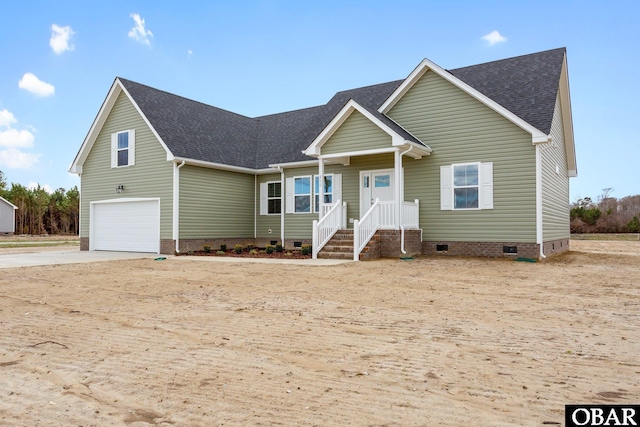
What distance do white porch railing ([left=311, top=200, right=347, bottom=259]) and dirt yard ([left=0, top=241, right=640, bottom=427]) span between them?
600 centimetres

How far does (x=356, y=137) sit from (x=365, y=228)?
333 centimetres

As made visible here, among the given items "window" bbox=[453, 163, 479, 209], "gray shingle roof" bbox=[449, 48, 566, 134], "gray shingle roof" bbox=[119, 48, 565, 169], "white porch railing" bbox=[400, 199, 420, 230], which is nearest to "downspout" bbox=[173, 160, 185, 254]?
"gray shingle roof" bbox=[119, 48, 565, 169]

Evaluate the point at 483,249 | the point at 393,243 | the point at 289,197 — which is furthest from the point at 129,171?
the point at 483,249

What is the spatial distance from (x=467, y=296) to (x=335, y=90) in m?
16.6

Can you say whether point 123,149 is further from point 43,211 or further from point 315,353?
point 43,211

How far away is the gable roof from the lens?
1544 centimetres

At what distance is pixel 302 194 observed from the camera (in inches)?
778

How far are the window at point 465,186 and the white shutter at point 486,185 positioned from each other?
0.68 feet

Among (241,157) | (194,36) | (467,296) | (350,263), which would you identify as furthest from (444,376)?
(194,36)

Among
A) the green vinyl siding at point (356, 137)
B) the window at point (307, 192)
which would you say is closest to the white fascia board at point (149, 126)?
the window at point (307, 192)

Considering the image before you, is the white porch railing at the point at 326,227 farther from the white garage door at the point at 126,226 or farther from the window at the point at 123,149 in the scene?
the window at the point at 123,149

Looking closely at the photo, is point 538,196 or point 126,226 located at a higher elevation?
point 538,196
